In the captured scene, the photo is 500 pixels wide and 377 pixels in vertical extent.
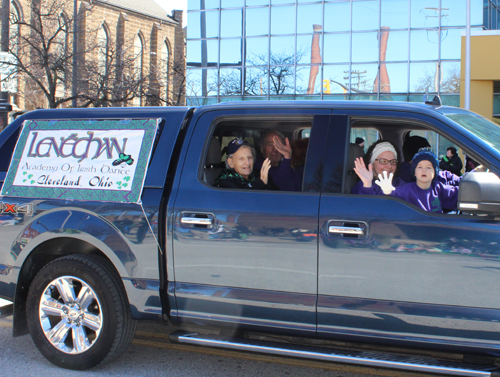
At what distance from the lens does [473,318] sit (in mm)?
3176

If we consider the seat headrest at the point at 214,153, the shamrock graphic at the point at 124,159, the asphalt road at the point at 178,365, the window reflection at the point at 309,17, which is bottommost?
the asphalt road at the point at 178,365

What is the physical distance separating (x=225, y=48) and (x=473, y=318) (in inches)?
1068

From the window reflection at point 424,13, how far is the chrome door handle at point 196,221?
77.8 feet

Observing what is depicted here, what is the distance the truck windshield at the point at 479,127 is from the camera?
3488 millimetres

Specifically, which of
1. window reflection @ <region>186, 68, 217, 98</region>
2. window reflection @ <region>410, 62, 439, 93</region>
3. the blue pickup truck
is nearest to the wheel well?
the blue pickup truck

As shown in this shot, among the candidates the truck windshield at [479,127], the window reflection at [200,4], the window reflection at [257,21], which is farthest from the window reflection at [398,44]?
the truck windshield at [479,127]

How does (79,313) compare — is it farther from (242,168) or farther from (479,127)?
(479,127)

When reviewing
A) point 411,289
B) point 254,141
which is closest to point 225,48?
point 254,141

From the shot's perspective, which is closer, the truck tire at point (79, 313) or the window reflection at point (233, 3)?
the truck tire at point (79, 313)

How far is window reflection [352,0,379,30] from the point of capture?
25.7 meters

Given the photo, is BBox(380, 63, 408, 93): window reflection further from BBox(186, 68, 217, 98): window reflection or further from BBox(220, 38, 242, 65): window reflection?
BBox(186, 68, 217, 98): window reflection

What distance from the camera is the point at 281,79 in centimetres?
2798

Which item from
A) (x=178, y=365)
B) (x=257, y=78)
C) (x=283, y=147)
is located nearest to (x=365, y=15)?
(x=257, y=78)

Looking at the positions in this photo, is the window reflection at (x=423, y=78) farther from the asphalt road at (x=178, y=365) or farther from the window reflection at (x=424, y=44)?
the asphalt road at (x=178, y=365)
